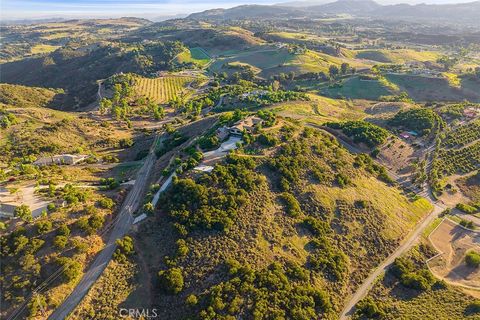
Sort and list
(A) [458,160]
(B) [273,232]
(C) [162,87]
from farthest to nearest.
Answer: (C) [162,87]
(A) [458,160]
(B) [273,232]

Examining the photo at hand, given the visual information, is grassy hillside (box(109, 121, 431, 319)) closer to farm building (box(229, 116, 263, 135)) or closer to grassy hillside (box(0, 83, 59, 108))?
farm building (box(229, 116, 263, 135))

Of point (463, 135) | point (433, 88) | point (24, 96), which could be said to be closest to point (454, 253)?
point (463, 135)

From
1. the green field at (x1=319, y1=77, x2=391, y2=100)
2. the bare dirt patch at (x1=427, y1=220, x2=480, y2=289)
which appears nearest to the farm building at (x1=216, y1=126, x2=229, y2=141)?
the bare dirt patch at (x1=427, y1=220, x2=480, y2=289)

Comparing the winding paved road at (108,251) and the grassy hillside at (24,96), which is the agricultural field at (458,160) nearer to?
the winding paved road at (108,251)

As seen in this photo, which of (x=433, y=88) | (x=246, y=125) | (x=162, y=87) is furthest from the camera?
(x=433, y=88)

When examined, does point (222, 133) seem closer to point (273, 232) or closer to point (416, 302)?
point (273, 232)

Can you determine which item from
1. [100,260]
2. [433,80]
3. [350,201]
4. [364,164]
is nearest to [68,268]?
[100,260]

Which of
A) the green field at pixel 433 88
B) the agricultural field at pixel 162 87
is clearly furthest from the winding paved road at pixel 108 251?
the green field at pixel 433 88
